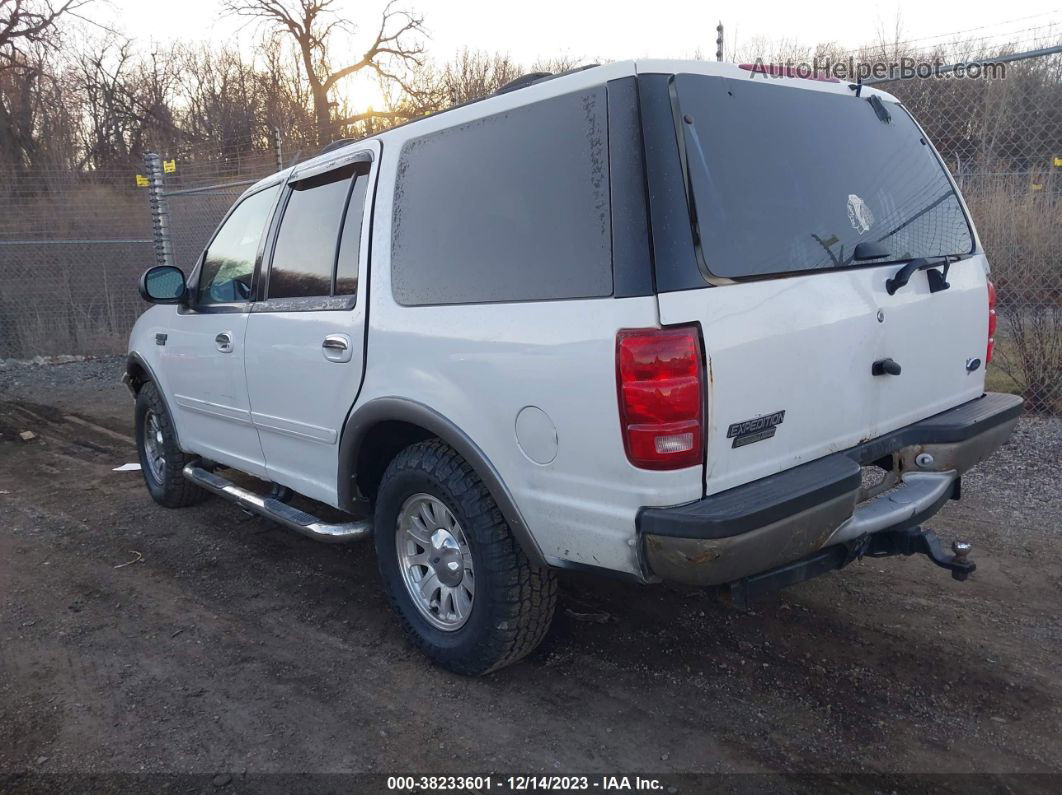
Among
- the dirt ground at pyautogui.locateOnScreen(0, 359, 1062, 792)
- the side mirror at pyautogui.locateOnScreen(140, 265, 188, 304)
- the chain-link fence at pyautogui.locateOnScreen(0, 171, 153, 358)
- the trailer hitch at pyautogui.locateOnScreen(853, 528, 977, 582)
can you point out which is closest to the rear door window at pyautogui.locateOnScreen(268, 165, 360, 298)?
the side mirror at pyautogui.locateOnScreen(140, 265, 188, 304)

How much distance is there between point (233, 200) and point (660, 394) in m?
10.3

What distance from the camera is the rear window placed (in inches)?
96.8

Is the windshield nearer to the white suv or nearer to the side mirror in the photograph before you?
the white suv

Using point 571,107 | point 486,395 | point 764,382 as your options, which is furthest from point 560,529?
point 571,107

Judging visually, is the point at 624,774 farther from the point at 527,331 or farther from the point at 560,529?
the point at 527,331

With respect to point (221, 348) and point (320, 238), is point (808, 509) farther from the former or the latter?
point (221, 348)

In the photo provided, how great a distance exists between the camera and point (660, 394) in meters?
2.25

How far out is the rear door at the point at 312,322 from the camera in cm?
330

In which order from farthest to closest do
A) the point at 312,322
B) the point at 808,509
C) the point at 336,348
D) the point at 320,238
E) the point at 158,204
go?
the point at 158,204 < the point at 320,238 < the point at 312,322 < the point at 336,348 < the point at 808,509

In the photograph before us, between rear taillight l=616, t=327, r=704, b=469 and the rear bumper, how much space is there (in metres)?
0.17

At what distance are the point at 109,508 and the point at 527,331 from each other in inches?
161

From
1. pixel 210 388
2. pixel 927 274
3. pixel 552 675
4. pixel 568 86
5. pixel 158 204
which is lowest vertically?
pixel 552 675
